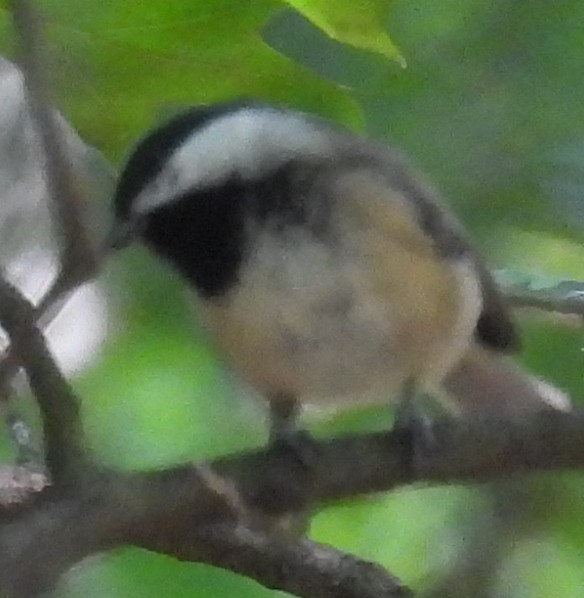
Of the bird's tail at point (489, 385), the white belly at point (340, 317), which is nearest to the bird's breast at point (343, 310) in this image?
the white belly at point (340, 317)

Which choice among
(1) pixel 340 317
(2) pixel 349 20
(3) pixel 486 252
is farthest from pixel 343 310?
(3) pixel 486 252

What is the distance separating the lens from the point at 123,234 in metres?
0.74

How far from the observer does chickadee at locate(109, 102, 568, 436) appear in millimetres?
743

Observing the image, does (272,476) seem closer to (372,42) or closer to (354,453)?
(354,453)

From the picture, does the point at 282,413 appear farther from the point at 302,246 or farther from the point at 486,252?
the point at 486,252

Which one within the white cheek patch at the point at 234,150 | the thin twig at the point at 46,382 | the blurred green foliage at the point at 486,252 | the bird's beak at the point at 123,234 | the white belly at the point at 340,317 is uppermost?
the thin twig at the point at 46,382

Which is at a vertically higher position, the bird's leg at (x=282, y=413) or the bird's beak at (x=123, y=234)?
the bird's beak at (x=123, y=234)

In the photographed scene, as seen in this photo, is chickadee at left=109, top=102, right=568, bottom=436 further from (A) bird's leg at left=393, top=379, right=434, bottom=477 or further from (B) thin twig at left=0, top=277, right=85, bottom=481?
(B) thin twig at left=0, top=277, right=85, bottom=481

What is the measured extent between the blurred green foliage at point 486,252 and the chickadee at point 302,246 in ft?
0.47

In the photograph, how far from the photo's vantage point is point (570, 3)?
1.08 meters

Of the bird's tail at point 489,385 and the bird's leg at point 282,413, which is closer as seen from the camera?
the bird's leg at point 282,413

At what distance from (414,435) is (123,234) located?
0.22 m

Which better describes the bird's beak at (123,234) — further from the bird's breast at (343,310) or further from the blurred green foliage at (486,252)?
the blurred green foliage at (486,252)

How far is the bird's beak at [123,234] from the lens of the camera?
728 millimetres
